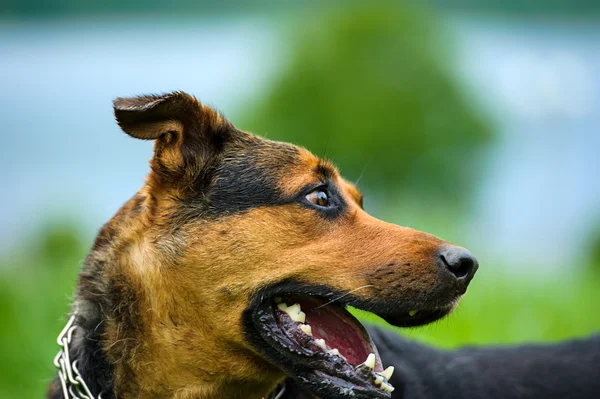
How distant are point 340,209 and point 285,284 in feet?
1.80

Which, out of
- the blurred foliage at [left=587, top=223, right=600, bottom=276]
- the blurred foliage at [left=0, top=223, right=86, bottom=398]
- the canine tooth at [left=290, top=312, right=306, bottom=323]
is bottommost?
the blurred foliage at [left=0, top=223, right=86, bottom=398]

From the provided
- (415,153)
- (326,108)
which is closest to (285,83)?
(326,108)

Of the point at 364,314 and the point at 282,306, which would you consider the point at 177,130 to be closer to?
the point at 282,306

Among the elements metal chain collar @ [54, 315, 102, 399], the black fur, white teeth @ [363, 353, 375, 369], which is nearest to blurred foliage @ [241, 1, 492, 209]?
the black fur

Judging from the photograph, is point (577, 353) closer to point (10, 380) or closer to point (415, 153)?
point (10, 380)

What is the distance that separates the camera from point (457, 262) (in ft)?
12.6

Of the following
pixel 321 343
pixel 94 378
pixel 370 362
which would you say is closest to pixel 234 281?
pixel 321 343

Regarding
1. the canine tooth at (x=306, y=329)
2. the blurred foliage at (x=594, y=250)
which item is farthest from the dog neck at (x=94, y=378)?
the blurred foliage at (x=594, y=250)

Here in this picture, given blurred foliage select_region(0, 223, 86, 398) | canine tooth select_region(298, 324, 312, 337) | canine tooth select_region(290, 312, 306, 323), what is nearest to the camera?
canine tooth select_region(298, 324, 312, 337)

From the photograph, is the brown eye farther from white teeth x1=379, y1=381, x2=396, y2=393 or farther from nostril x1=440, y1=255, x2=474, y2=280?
white teeth x1=379, y1=381, x2=396, y2=393

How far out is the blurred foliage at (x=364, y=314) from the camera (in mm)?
6488

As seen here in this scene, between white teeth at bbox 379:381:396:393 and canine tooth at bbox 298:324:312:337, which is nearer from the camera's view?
white teeth at bbox 379:381:396:393

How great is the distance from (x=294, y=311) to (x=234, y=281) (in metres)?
0.35

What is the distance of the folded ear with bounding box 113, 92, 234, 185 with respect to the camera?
4.00m
